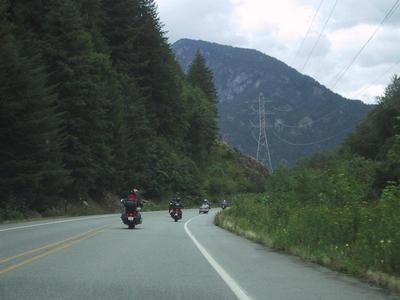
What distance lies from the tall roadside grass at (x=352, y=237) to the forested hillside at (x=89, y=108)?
72.4ft

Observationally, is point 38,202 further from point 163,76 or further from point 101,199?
point 163,76

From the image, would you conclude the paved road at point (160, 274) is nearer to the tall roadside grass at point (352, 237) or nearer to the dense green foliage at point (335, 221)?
the tall roadside grass at point (352, 237)

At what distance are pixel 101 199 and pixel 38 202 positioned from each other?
71.6ft

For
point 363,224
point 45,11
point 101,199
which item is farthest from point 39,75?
point 363,224

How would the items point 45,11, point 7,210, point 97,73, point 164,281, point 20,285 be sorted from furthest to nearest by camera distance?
point 97,73, point 45,11, point 7,210, point 164,281, point 20,285

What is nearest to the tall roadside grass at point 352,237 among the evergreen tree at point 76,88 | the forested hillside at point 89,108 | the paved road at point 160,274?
the paved road at point 160,274

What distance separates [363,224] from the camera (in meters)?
14.0

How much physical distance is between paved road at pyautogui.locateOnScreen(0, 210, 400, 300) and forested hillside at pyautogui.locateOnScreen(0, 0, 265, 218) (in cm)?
2061

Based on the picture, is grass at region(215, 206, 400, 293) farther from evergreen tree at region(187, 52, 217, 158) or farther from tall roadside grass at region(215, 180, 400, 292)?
evergreen tree at region(187, 52, 217, 158)

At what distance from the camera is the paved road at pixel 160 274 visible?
992 cm

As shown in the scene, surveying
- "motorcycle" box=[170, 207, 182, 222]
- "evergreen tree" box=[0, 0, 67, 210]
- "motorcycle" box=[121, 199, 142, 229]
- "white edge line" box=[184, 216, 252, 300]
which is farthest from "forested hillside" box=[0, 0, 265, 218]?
"white edge line" box=[184, 216, 252, 300]

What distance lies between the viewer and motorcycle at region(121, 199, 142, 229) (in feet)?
93.9

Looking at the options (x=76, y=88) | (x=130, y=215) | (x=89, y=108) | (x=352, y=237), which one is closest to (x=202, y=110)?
(x=89, y=108)

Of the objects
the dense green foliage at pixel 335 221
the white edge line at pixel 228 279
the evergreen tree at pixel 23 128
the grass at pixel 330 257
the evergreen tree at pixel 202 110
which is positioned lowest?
the white edge line at pixel 228 279
